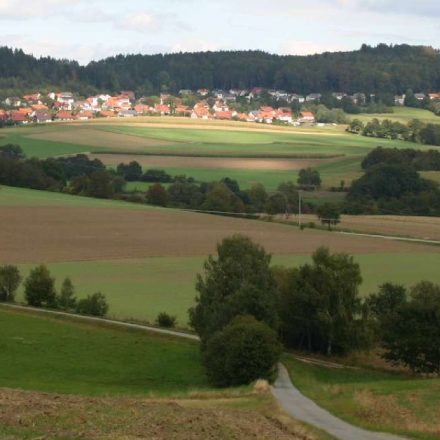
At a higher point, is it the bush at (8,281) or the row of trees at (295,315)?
the row of trees at (295,315)

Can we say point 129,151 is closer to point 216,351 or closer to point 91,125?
point 91,125

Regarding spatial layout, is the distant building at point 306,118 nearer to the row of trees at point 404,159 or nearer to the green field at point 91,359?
the row of trees at point 404,159

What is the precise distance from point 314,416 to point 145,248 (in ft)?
118

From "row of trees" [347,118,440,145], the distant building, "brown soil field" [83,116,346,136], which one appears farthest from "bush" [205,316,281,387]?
the distant building

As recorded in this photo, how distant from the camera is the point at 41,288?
4728 cm

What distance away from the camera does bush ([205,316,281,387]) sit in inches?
1251

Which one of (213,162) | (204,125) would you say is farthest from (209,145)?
(204,125)

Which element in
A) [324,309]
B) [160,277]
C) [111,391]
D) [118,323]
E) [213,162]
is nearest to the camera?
[111,391]

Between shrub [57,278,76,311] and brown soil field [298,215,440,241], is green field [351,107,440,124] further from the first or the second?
shrub [57,278,76,311]

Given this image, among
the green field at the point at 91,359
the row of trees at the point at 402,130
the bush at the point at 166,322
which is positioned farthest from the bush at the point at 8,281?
the row of trees at the point at 402,130

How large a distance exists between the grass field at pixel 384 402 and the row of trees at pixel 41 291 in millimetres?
14416

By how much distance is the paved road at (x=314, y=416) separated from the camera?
20688 mm

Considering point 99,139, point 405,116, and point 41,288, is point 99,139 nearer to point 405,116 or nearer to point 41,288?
point 405,116

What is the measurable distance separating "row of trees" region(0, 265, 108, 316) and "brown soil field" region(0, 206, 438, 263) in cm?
562
